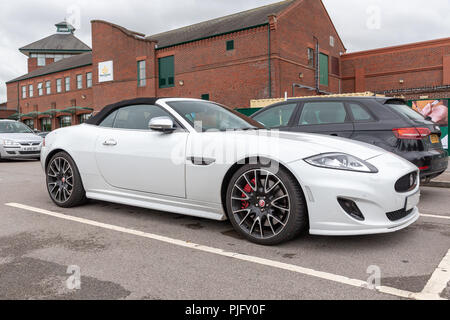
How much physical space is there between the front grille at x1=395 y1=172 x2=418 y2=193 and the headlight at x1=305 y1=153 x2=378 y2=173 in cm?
27

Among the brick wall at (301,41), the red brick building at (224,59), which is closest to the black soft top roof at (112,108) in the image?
the red brick building at (224,59)

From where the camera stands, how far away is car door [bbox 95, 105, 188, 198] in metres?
3.97

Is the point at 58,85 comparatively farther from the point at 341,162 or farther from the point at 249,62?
the point at 341,162

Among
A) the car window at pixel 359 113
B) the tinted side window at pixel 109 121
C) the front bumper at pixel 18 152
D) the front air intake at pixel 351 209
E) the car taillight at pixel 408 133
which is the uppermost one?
the car window at pixel 359 113

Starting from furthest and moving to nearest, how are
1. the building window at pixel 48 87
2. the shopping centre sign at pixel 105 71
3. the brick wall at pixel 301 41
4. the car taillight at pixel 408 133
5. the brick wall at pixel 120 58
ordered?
the building window at pixel 48 87 → the shopping centre sign at pixel 105 71 → the brick wall at pixel 120 58 → the brick wall at pixel 301 41 → the car taillight at pixel 408 133

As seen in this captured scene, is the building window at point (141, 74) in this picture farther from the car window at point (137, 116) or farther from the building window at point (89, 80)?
the car window at point (137, 116)

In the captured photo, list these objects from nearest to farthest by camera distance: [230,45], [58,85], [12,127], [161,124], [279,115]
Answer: [161,124]
[279,115]
[12,127]
[230,45]
[58,85]

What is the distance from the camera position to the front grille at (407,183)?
3.31m

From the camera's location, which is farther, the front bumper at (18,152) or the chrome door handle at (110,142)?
the front bumper at (18,152)

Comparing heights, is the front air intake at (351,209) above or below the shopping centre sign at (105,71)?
below

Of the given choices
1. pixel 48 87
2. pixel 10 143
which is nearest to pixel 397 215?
pixel 10 143

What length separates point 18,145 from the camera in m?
12.7

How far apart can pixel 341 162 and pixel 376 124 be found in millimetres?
2504

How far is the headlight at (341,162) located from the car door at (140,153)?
1.35m
